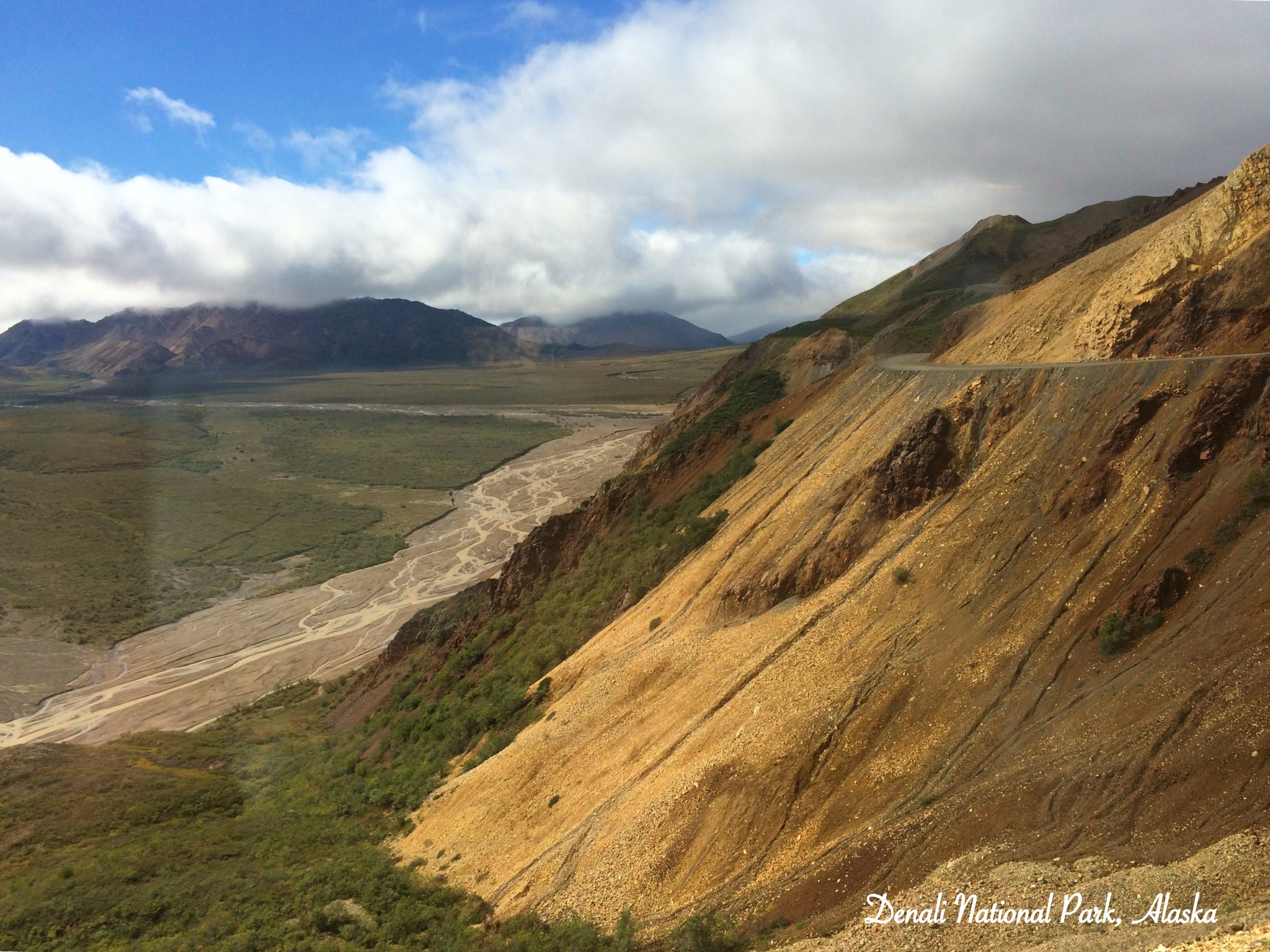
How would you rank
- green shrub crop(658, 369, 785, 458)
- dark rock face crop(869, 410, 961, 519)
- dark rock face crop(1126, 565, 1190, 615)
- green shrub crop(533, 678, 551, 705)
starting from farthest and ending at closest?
green shrub crop(658, 369, 785, 458)
green shrub crop(533, 678, 551, 705)
dark rock face crop(869, 410, 961, 519)
dark rock face crop(1126, 565, 1190, 615)

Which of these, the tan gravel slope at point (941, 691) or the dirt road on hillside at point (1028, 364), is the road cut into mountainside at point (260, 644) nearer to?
the tan gravel slope at point (941, 691)

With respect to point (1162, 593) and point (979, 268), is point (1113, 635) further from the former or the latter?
point (979, 268)

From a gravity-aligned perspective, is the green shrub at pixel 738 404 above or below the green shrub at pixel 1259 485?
above

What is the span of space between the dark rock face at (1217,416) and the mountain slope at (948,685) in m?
0.04

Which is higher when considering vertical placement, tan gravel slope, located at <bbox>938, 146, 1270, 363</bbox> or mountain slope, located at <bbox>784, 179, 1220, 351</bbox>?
mountain slope, located at <bbox>784, 179, 1220, 351</bbox>

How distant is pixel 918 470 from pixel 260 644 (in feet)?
136

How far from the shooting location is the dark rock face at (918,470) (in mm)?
17875

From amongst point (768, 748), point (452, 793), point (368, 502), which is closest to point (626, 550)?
point (452, 793)

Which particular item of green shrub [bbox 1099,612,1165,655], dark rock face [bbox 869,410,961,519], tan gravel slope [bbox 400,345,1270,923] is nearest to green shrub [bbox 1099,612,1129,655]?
green shrub [bbox 1099,612,1165,655]

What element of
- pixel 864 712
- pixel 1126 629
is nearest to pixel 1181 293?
pixel 1126 629

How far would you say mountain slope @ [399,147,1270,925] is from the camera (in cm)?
1094

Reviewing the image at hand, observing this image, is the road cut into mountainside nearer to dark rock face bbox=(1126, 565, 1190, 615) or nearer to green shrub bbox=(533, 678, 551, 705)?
green shrub bbox=(533, 678, 551, 705)

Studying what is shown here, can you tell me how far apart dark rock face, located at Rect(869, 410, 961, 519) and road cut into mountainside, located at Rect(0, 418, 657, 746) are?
31870 millimetres

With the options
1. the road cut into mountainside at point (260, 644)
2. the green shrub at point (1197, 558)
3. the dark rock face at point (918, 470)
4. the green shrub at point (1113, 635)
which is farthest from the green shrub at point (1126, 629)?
the road cut into mountainside at point (260, 644)
